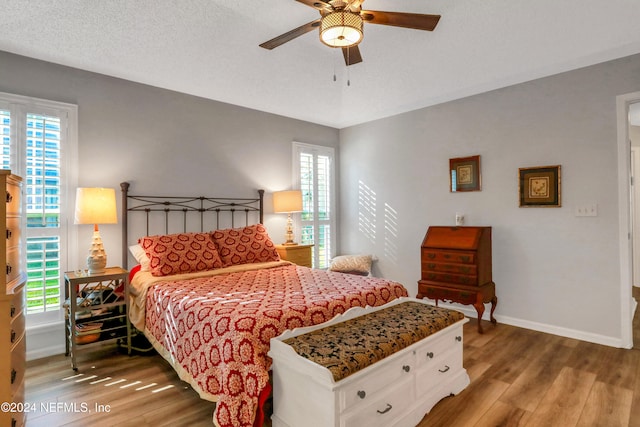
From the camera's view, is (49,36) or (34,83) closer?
(49,36)

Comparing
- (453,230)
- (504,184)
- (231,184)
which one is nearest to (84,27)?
(231,184)

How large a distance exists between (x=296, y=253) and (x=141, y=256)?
5.67ft

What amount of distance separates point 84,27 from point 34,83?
80 cm

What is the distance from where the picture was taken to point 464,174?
3.90 metres

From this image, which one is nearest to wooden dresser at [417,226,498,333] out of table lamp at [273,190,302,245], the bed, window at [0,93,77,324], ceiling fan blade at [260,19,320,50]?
the bed

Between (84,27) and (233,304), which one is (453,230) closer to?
(233,304)

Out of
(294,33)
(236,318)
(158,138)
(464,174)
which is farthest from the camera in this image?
(464,174)

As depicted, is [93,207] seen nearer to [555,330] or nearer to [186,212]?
[186,212]

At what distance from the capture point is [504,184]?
3.61 m

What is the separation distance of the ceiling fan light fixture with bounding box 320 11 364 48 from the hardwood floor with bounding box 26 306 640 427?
2262mm

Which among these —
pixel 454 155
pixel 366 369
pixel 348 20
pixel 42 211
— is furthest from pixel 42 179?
pixel 454 155

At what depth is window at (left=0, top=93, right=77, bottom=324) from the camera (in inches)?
109

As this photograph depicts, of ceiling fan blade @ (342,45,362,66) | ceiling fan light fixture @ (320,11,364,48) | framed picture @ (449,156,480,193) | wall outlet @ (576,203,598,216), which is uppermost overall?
ceiling fan blade @ (342,45,362,66)

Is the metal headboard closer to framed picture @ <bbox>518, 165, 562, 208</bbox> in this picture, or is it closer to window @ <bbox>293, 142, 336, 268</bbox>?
window @ <bbox>293, 142, 336, 268</bbox>
